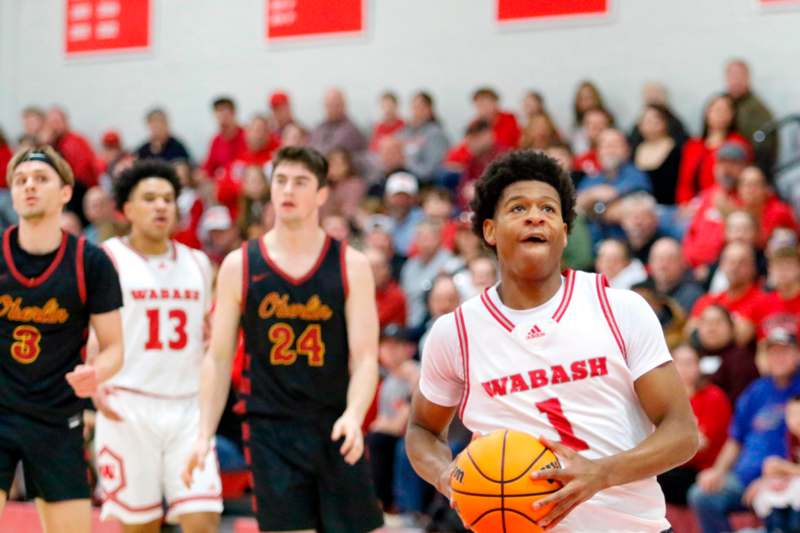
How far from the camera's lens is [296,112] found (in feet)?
49.7

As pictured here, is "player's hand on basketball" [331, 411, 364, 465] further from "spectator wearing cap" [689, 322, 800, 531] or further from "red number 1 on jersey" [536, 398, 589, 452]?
"spectator wearing cap" [689, 322, 800, 531]

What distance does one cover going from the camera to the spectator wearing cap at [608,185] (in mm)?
10617

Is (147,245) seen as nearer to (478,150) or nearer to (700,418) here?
(700,418)

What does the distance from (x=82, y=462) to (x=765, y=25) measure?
853 centimetres

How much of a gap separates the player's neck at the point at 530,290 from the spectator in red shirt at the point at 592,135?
768 cm

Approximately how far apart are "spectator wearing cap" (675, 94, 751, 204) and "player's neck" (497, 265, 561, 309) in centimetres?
744

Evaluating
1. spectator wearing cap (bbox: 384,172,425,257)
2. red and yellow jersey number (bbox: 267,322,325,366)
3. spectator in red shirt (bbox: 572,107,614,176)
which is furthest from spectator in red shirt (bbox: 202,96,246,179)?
red and yellow jersey number (bbox: 267,322,325,366)

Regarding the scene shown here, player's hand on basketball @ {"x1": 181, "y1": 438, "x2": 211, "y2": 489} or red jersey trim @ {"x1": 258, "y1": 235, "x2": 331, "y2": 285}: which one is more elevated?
red jersey trim @ {"x1": 258, "y1": 235, "x2": 331, "y2": 285}

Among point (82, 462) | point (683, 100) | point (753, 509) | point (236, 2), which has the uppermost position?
point (236, 2)

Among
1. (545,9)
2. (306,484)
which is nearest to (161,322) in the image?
(306,484)

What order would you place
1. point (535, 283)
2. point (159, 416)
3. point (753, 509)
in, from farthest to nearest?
1. point (753, 509)
2. point (159, 416)
3. point (535, 283)

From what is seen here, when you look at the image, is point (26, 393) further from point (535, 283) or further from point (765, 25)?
point (765, 25)

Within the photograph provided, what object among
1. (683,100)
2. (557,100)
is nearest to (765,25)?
(683,100)

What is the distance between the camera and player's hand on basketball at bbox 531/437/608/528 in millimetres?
3326
